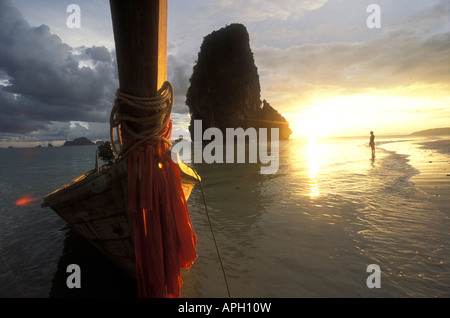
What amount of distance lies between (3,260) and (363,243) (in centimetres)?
653

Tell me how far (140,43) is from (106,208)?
1896 mm

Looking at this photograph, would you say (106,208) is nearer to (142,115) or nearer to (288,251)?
(142,115)

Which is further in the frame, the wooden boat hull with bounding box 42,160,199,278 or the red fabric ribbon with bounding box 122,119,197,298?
the wooden boat hull with bounding box 42,160,199,278

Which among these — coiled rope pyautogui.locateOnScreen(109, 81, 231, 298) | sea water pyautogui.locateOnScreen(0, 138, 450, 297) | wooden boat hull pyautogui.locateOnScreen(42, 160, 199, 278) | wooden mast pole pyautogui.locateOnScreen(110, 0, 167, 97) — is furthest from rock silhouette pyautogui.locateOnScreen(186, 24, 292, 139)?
wooden mast pole pyautogui.locateOnScreen(110, 0, 167, 97)

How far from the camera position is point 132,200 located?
2090 millimetres

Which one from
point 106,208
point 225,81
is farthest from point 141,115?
point 225,81

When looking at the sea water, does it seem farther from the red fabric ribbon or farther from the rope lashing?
the rope lashing

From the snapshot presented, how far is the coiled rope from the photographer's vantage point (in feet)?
6.40

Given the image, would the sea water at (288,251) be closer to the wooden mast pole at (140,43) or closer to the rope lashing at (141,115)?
the rope lashing at (141,115)

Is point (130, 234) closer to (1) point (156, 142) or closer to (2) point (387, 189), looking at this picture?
(1) point (156, 142)

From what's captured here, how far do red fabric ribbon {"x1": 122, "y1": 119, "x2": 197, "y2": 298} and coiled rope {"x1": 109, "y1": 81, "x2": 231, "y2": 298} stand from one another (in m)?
0.07

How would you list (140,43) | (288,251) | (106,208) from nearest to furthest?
1. (140,43)
2. (106,208)
3. (288,251)

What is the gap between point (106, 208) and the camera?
2.61 metres
